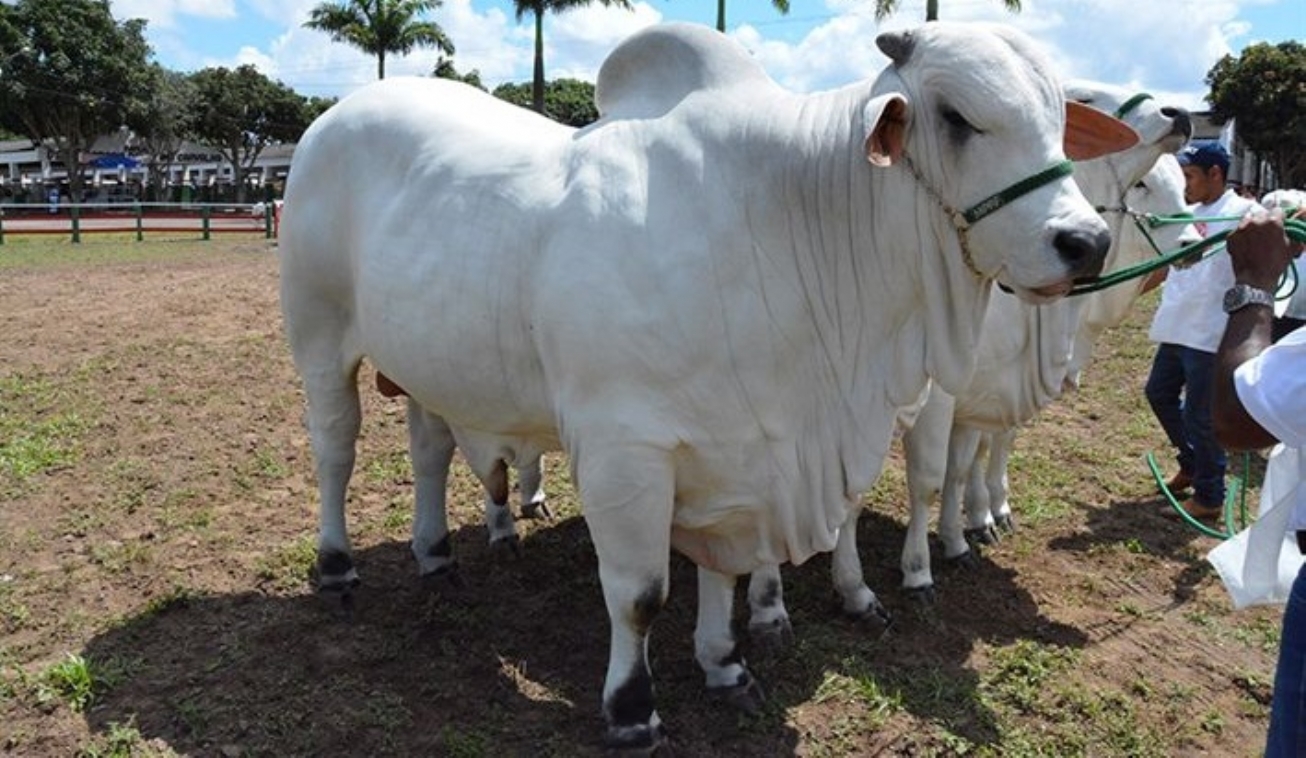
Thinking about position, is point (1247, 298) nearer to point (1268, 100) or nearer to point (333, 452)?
point (333, 452)

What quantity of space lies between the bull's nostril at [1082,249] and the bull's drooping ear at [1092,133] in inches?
26.2

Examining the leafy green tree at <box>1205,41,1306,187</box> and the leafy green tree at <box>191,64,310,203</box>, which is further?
the leafy green tree at <box>191,64,310,203</box>

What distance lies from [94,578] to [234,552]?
1.80 feet

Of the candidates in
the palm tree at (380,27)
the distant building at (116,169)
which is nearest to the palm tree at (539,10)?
the palm tree at (380,27)

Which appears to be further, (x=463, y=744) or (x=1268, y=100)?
(x=1268, y=100)

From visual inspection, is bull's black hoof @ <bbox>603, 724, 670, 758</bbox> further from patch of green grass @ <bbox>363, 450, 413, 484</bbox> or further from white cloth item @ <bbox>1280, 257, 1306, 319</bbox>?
white cloth item @ <bbox>1280, 257, 1306, 319</bbox>

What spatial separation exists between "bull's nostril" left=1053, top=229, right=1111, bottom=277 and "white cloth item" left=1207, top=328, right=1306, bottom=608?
41cm

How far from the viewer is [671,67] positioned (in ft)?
10.1

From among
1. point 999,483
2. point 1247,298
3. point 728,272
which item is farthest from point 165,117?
point 1247,298

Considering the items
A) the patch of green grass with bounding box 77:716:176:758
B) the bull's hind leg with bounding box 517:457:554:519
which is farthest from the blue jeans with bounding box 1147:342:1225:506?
the patch of green grass with bounding box 77:716:176:758

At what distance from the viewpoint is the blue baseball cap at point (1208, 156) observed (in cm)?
545

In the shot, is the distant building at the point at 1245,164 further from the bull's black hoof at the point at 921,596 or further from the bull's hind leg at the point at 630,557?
the bull's hind leg at the point at 630,557

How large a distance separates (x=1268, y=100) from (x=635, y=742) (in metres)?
41.2

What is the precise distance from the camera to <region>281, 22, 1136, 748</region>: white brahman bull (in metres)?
2.45
